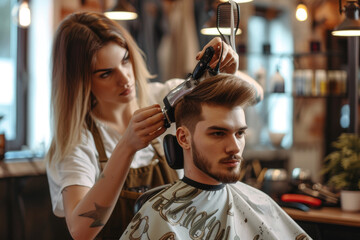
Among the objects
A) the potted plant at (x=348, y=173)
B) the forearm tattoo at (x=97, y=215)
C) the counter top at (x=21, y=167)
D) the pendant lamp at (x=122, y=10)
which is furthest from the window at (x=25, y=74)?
the forearm tattoo at (x=97, y=215)

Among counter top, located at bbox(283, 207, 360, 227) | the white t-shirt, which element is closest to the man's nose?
the white t-shirt

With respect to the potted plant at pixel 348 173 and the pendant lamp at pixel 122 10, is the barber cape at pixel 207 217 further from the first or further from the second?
the pendant lamp at pixel 122 10

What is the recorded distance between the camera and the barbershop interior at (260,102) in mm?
2646

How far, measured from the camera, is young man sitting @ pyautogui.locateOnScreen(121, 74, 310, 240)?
4.81ft

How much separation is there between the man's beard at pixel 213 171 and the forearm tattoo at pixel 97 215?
1.13 feet

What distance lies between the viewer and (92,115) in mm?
2014

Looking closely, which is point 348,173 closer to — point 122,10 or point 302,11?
point 302,11

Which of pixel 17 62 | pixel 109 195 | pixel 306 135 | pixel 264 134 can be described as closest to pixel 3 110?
pixel 17 62

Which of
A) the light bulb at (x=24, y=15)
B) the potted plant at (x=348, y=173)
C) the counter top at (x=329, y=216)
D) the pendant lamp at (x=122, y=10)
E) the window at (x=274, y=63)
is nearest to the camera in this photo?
the counter top at (x=329, y=216)

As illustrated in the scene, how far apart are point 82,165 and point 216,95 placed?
24.5 inches

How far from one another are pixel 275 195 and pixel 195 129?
169 cm

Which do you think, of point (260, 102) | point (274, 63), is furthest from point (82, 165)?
point (274, 63)

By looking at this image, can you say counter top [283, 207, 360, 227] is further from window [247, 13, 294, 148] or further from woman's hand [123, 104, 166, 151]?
A: window [247, 13, 294, 148]

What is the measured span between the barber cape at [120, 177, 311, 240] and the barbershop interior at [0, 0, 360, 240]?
0.16 m
